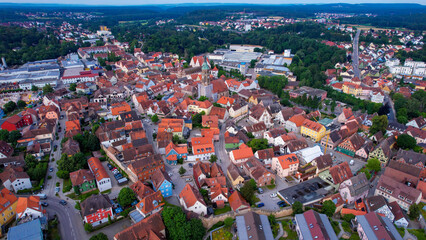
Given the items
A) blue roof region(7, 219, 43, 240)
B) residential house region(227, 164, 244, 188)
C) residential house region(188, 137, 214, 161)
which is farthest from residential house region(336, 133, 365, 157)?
blue roof region(7, 219, 43, 240)

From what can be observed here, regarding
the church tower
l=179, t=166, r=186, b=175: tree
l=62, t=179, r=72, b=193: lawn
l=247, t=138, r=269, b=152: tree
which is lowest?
l=62, t=179, r=72, b=193: lawn

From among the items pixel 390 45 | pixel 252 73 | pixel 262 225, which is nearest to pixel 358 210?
pixel 262 225

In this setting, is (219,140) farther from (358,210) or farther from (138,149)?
(358,210)

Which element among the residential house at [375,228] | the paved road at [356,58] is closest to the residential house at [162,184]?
the residential house at [375,228]

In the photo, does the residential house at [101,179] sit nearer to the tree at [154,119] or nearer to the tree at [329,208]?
the tree at [154,119]

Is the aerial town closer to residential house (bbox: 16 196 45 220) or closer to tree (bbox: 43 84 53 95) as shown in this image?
residential house (bbox: 16 196 45 220)

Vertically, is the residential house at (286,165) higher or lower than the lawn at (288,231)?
higher
